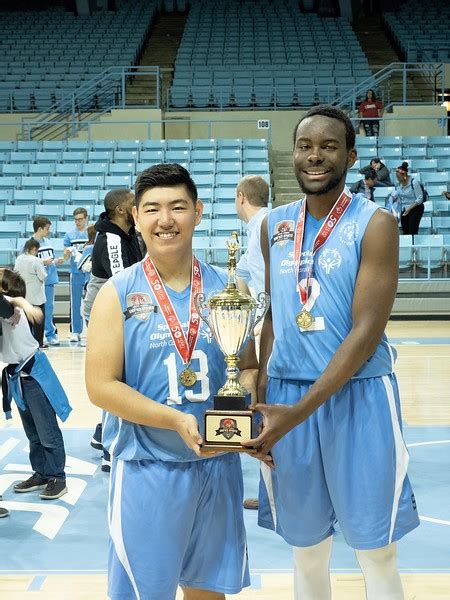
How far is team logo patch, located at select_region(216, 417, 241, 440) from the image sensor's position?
2.26 metres

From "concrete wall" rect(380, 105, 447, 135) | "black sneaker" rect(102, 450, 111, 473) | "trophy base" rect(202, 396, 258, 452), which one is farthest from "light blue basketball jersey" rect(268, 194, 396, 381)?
"concrete wall" rect(380, 105, 447, 135)

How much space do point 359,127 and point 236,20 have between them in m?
7.58

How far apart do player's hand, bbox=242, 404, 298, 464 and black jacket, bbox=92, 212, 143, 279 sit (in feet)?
9.82

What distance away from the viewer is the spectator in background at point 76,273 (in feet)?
37.3

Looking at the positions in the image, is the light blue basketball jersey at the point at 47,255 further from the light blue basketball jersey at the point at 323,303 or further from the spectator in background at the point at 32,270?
the light blue basketball jersey at the point at 323,303

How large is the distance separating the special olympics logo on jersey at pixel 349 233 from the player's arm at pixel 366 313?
0.03 meters

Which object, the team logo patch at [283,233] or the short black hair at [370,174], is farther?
the short black hair at [370,174]

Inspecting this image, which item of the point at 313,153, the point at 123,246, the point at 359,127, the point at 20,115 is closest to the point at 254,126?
the point at 359,127

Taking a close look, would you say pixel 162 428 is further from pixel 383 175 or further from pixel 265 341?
pixel 383 175

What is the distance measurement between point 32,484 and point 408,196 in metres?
8.90

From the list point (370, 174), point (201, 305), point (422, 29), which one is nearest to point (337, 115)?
point (201, 305)

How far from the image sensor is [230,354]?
2.40 metres

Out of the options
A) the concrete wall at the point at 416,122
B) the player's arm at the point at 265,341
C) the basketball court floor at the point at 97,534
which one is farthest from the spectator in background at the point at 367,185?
the player's arm at the point at 265,341

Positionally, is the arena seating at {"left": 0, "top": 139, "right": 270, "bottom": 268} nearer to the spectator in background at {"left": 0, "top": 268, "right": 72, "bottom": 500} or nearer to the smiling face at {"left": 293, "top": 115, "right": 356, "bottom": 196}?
the spectator in background at {"left": 0, "top": 268, "right": 72, "bottom": 500}
